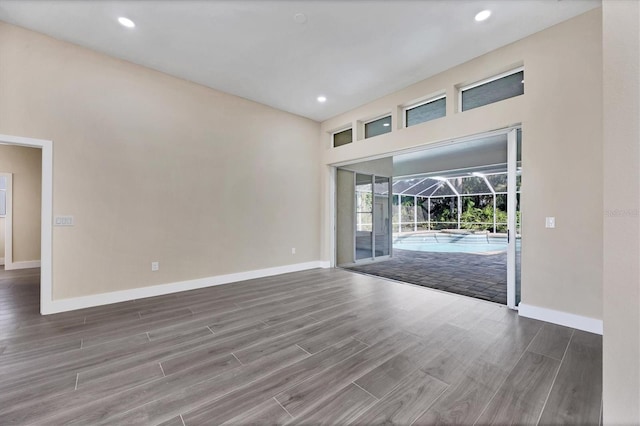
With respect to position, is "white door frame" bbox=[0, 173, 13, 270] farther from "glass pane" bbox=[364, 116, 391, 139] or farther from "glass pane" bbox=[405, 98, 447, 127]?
"glass pane" bbox=[405, 98, 447, 127]

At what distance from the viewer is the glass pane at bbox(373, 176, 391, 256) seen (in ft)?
22.6

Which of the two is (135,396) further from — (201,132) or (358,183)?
(358,183)

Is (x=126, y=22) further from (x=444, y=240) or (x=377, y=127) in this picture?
(x=444, y=240)

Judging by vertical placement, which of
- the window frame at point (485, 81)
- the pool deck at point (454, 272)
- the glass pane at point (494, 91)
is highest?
the window frame at point (485, 81)

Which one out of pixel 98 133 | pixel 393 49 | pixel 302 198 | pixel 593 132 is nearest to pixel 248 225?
pixel 302 198

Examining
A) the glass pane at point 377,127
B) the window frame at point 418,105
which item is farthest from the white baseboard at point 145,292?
the window frame at point 418,105

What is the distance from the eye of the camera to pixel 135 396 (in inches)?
65.3

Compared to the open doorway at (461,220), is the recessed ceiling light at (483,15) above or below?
above

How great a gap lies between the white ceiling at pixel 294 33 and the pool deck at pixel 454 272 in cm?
339

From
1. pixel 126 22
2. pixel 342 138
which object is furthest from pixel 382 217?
pixel 126 22

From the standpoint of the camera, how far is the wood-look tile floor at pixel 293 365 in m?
1.53

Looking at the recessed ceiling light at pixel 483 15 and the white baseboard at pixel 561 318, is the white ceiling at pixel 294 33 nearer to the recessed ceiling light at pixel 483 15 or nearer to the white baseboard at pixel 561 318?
the recessed ceiling light at pixel 483 15

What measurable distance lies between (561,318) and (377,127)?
389 centimetres

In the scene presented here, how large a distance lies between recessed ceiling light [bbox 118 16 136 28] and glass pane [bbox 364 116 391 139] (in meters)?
3.83
